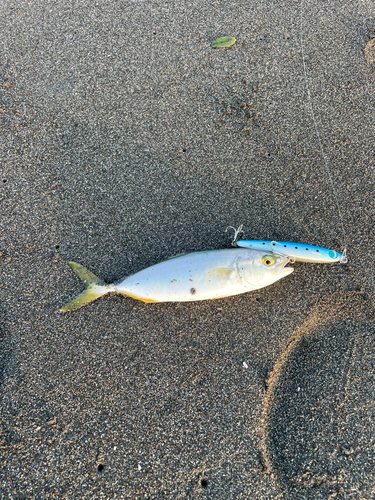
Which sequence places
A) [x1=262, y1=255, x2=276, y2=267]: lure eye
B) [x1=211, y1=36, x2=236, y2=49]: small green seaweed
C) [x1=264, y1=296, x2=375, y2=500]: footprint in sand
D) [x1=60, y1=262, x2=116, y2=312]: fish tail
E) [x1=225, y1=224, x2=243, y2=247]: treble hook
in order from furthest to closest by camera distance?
[x1=211, y1=36, x2=236, y2=49]: small green seaweed
[x1=225, y1=224, x2=243, y2=247]: treble hook
[x1=60, y1=262, x2=116, y2=312]: fish tail
[x1=262, y1=255, x2=276, y2=267]: lure eye
[x1=264, y1=296, x2=375, y2=500]: footprint in sand

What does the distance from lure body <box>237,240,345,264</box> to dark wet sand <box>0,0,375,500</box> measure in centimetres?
17

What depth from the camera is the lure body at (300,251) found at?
7.88 feet

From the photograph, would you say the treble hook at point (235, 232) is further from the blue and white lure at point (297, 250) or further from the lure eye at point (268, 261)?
the lure eye at point (268, 261)

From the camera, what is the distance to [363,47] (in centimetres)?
311

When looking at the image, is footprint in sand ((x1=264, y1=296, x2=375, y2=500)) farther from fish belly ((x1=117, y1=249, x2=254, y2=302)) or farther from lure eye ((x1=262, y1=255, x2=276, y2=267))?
fish belly ((x1=117, y1=249, x2=254, y2=302))

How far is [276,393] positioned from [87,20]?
12.2 ft

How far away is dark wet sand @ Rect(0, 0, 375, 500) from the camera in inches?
85.1

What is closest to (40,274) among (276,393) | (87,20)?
(276,393)

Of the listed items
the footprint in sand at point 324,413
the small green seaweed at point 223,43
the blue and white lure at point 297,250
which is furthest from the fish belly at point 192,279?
the small green seaweed at point 223,43

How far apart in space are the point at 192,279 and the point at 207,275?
0.11 metres

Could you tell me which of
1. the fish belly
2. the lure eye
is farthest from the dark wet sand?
the lure eye

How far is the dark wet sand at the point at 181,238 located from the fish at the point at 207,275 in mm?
167

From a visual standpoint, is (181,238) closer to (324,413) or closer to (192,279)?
(192,279)

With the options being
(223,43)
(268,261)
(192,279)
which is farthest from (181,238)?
(223,43)
